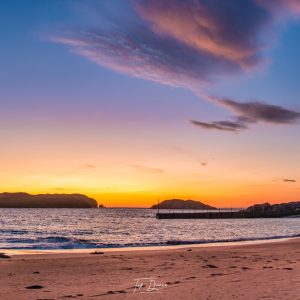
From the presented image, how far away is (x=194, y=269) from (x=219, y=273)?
5.61ft

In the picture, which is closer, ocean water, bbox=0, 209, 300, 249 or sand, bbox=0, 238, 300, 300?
sand, bbox=0, 238, 300, 300

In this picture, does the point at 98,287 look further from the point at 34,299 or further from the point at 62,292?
the point at 34,299

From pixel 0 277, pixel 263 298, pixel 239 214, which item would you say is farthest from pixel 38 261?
pixel 239 214

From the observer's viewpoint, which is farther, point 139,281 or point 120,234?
point 120,234

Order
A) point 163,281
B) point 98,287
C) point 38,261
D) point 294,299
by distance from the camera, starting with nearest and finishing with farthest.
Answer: point 294,299 → point 98,287 → point 163,281 → point 38,261

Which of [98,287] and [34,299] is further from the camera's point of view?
[98,287]

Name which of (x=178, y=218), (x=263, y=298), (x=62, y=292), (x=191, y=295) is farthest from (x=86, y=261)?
(x=178, y=218)

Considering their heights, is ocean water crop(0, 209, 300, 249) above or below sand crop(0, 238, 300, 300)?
below

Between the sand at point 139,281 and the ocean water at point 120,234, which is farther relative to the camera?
the ocean water at point 120,234

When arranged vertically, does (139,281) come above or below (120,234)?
above

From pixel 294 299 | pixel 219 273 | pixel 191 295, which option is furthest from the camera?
pixel 219 273

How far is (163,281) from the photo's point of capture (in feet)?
44.3

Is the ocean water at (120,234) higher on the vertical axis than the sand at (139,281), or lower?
lower

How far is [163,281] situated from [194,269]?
403cm
